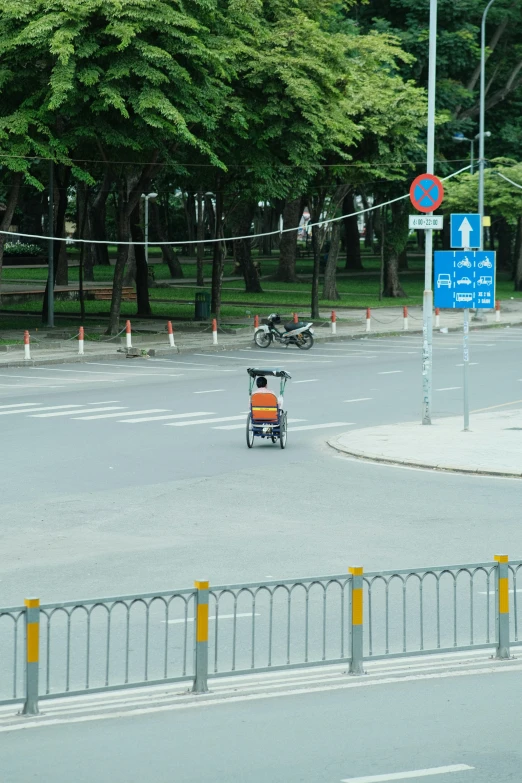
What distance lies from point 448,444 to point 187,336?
22287 mm

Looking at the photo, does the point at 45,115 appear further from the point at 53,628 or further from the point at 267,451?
the point at 53,628

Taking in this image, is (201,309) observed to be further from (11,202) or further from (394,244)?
(394,244)

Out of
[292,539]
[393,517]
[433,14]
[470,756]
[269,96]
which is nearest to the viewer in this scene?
[470,756]

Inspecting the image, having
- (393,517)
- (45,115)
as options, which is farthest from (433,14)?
(45,115)

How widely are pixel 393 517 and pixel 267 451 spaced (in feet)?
17.5

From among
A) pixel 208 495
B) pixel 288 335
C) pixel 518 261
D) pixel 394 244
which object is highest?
pixel 394 244

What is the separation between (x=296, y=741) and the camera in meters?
7.10

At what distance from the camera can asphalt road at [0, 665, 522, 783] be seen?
21.6 feet

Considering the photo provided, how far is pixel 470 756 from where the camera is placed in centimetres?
689

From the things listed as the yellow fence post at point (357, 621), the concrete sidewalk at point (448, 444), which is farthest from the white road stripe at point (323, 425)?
the yellow fence post at point (357, 621)

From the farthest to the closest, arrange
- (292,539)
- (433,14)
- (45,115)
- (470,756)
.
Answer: (45,115)
(433,14)
(292,539)
(470,756)

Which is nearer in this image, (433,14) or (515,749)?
(515,749)

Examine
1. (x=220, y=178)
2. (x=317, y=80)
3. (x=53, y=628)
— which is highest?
(x=317, y=80)

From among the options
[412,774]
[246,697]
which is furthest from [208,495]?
[412,774]
